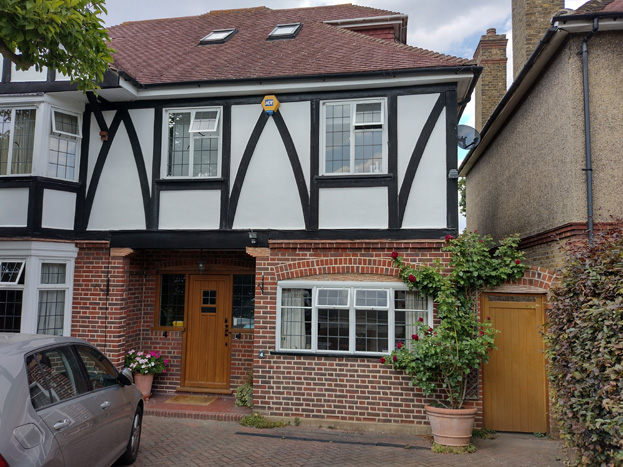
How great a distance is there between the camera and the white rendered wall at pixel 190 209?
26.0 ft

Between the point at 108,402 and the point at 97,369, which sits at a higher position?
the point at 97,369

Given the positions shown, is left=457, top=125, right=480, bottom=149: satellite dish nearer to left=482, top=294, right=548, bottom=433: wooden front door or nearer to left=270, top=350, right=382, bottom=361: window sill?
left=482, top=294, right=548, bottom=433: wooden front door

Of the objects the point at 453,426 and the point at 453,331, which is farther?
the point at 453,331

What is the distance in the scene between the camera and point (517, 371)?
7.05 meters

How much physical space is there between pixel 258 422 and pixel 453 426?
2.85m

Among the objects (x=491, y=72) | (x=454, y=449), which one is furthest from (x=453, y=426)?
(x=491, y=72)

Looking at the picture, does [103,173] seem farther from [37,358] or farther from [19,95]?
[37,358]

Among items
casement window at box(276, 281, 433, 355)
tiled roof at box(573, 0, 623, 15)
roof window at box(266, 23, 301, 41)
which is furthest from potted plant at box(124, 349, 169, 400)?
tiled roof at box(573, 0, 623, 15)

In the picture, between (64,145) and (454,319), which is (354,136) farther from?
(64,145)

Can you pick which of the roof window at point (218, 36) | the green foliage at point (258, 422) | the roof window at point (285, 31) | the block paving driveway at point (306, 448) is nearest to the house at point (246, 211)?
the green foliage at point (258, 422)

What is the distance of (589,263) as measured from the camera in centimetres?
405

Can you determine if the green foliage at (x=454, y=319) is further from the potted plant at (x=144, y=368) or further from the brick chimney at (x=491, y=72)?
the brick chimney at (x=491, y=72)

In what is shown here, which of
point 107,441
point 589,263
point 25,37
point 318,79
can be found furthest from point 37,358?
point 318,79

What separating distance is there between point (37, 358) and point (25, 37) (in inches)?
145
